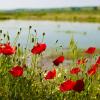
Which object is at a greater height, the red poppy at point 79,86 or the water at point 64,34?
the red poppy at point 79,86

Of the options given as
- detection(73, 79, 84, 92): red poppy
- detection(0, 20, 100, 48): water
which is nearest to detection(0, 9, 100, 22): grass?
detection(0, 20, 100, 48): water

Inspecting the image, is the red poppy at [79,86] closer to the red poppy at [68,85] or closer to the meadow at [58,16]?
the red poppy at [68,85]

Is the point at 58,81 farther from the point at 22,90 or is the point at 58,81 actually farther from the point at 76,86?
the point at 76,86

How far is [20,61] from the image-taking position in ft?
19.9

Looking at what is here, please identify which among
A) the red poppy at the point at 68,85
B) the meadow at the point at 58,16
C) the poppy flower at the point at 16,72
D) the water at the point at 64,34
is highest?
the poppy flower at the point at 16,72

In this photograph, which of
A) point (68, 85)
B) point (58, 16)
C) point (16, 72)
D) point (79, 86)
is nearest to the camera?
point (79, 86)

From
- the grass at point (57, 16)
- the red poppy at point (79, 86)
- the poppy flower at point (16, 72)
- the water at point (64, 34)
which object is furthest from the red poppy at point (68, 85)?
the grass at point (57, 16)

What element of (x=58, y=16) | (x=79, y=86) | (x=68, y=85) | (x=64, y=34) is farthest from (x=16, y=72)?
(x=58, y=16)

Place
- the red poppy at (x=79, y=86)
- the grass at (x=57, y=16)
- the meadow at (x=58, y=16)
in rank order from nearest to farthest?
1. the red poppy at (x=79, y=86)
2. the grass at (x=57, y=16)
3. the meadow at (x=58, y=16)

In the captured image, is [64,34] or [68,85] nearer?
[68,85]

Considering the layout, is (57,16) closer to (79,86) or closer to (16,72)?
(16,72)

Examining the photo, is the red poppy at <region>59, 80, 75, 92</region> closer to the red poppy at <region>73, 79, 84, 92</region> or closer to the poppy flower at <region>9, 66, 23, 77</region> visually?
the red poppy at <region>73, 79, 84, 92</region>

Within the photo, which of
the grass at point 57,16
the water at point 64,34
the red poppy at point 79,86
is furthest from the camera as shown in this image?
the grass at point 57,16

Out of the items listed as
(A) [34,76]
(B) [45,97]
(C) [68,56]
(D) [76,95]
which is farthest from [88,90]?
(C) [68,56]
